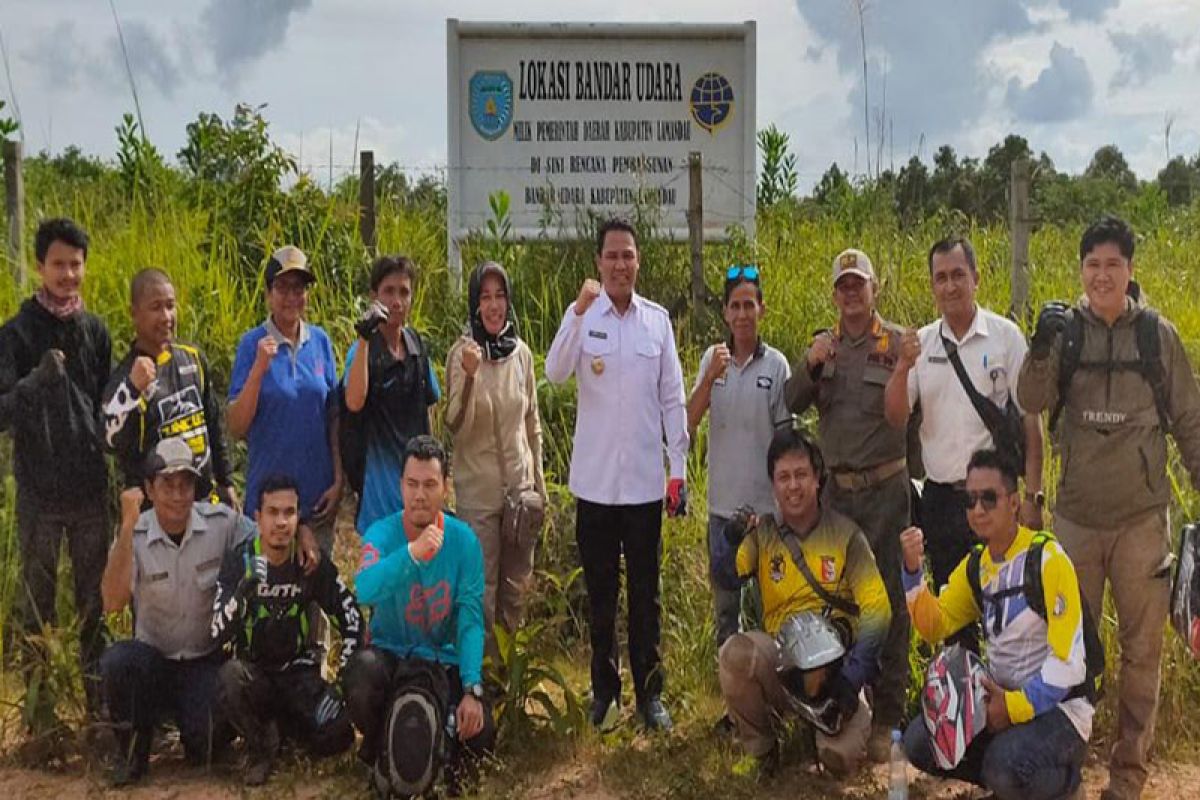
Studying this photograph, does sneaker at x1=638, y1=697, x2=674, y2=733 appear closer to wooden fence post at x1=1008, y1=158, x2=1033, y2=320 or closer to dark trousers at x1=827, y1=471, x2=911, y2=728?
dark trousers at x1=827, y1=471, x2=911, y2=728

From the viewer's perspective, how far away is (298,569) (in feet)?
15.6

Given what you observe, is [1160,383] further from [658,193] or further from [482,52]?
[482,52]

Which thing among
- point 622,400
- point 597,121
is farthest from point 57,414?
point 597,121

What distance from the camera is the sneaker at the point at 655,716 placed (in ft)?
16.4

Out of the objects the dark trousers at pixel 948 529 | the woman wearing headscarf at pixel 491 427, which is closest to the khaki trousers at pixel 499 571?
the woman wearing headscarf at pixel 491 427

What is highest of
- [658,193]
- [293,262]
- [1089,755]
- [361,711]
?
[658,193]

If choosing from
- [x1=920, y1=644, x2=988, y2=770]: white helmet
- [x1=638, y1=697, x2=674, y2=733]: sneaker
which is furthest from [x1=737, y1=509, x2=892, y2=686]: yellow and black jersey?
[x1=638, y1=697, x2=674, y2=733]: sneaker

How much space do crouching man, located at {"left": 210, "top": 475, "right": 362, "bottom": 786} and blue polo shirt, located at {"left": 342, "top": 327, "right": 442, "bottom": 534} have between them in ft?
0.96

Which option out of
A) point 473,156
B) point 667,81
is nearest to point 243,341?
point 473,156

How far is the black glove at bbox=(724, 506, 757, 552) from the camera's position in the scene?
4.67 metres

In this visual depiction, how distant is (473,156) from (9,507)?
4420 millimetres

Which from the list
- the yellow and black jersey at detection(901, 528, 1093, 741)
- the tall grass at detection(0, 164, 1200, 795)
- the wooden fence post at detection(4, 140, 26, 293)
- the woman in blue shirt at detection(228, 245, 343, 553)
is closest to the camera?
the yellow and black jersey at detection(901, 528, 1093, 741)

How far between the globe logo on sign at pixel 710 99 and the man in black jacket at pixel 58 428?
5.63m

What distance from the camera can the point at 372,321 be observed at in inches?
189
